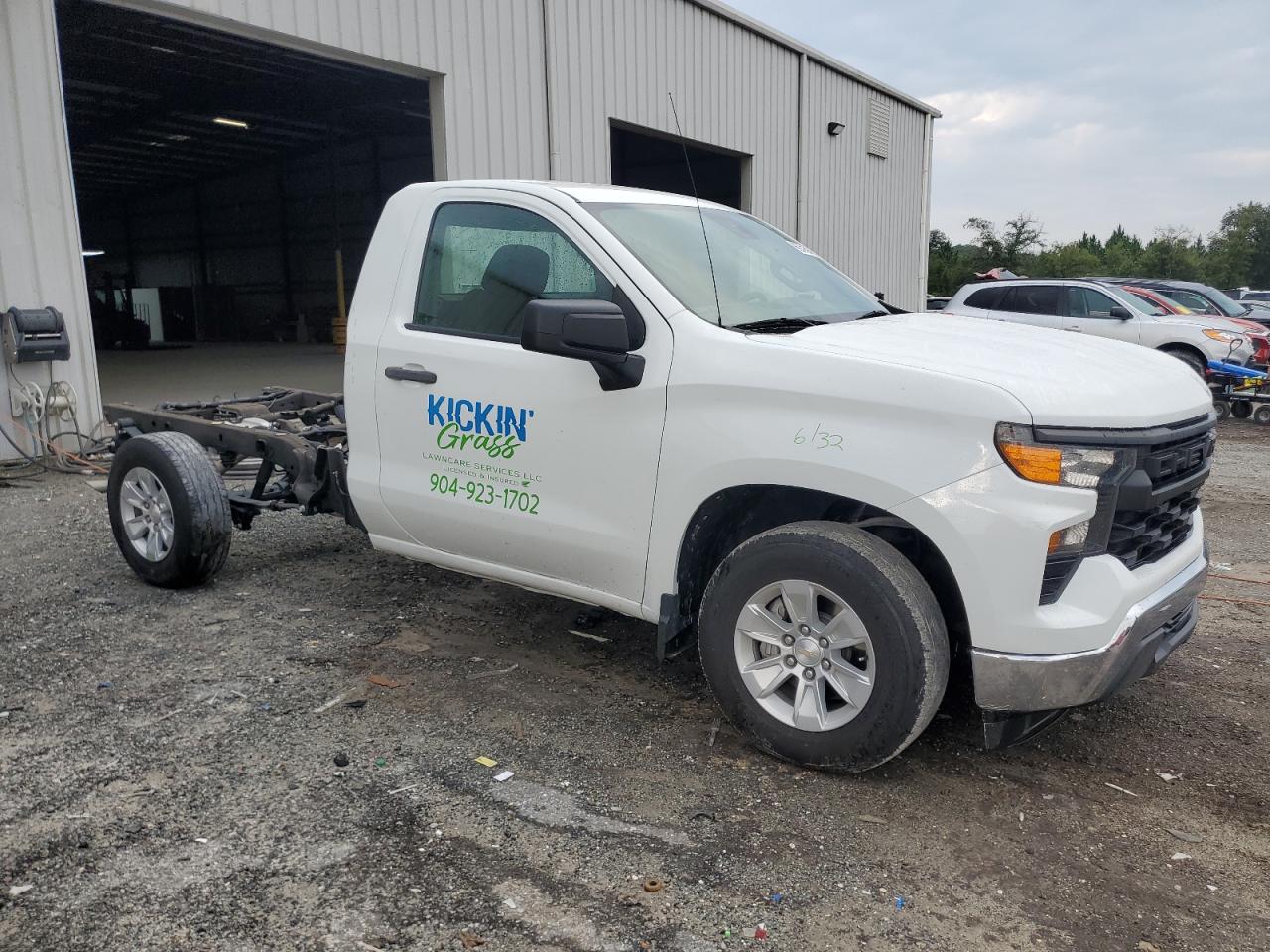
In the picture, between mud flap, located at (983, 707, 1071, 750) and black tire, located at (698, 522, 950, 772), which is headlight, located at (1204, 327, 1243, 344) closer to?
mud flap, located at (983, 707, 1071, 750)

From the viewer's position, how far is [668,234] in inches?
162

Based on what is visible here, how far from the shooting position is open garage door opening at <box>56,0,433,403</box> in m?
18.2

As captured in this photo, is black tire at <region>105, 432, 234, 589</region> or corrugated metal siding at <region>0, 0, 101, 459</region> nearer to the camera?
black tire at <region>105, 432, 234, 589</region>

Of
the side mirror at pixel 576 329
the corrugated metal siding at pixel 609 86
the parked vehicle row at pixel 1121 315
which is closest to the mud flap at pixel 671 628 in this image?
the side mirror at pixel 576 329

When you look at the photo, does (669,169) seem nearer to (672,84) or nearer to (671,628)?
(672,84)

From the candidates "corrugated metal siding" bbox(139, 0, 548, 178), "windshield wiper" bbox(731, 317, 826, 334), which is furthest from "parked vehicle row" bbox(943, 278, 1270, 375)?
"windshield wiper" bbox(731, 317, 826, 334)

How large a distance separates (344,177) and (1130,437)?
1171 inches

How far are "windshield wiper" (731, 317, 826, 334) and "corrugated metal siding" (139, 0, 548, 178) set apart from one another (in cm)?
800

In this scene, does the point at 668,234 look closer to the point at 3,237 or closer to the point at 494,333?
the point at 494,333

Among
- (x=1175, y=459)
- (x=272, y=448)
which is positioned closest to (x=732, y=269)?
(x=1175, y=459)

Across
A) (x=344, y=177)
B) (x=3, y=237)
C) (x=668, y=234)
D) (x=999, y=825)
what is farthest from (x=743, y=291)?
(x=344, y=177)

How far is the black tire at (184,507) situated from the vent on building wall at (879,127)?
1877 cm

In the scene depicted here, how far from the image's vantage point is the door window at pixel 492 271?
13.0ft

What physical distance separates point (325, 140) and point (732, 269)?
27938 millimetres
